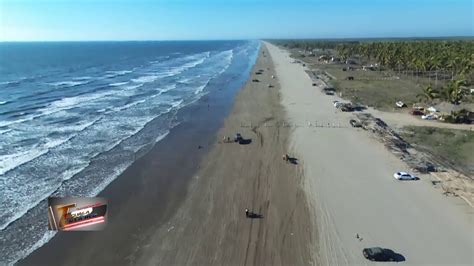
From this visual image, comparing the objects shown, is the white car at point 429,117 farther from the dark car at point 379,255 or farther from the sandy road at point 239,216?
the dark car at point 379,255

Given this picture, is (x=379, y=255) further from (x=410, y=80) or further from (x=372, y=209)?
(x=410, y=80)

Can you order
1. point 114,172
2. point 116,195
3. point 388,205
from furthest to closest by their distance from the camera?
point 114,172 < point 116,195 < point 388,205

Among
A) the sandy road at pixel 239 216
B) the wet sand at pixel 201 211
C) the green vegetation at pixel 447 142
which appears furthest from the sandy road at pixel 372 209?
the green vegetation at pixel 447 142

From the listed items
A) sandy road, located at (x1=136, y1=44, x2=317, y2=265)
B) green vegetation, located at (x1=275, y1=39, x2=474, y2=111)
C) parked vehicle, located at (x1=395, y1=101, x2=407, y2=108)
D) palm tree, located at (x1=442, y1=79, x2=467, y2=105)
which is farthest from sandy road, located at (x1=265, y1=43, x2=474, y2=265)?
green vegetation, located at (x1=275, y1=39, x2=474, y2=111)

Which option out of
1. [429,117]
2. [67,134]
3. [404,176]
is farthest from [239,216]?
[429,117]

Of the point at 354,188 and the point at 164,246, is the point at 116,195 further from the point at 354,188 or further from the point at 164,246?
the point at 354,188

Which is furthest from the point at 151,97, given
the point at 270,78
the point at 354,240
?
the point at 354,240
